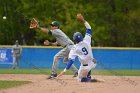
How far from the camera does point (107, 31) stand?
40.1 m

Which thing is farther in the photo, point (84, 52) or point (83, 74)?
point (83, 74)

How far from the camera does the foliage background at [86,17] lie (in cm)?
3931

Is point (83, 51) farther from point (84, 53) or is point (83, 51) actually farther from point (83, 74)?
point (83, 74)

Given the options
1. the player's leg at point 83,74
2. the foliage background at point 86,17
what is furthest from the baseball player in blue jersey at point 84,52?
the foliage background at point 86,17

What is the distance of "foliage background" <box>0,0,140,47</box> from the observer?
39.3 meters

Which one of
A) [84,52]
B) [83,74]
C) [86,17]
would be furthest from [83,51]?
[86,17]

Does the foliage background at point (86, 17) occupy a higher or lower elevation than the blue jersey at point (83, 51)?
higher

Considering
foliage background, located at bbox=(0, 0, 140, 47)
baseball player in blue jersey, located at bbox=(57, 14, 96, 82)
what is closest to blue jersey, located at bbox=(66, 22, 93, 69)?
baseball player in blue jersey, located at bbox=(57, 14, 96, 82)

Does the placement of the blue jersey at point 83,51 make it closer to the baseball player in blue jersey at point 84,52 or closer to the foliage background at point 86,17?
the baseball player in blue jersey at point 84,52

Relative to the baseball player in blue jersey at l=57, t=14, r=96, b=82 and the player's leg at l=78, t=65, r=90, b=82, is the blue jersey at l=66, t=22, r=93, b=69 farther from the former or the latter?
the player's leg at l=78, t=65, r=90, b=82

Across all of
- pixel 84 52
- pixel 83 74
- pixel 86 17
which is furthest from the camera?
pixel 86 17

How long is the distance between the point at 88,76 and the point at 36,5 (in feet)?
91.8

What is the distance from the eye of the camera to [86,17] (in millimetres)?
39312

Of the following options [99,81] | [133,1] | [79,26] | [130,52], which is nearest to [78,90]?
[99,81]
